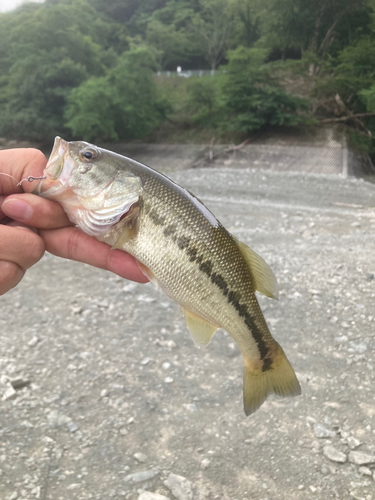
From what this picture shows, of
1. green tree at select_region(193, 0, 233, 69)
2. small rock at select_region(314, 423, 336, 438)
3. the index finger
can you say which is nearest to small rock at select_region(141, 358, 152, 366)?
small rock at select_region(314, 423, 336, 438)

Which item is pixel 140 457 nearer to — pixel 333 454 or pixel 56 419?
pixel 56 419

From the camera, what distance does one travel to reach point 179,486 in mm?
3287

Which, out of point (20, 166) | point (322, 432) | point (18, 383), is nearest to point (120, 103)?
point (18, 383)

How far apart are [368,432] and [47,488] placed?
Result: 3087 millimetres

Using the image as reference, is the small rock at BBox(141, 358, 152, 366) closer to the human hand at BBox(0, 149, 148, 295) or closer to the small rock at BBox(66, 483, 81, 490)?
the small rock at BBox(66, 483, 81, 490)

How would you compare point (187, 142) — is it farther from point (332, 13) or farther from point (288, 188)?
point (332, 13)

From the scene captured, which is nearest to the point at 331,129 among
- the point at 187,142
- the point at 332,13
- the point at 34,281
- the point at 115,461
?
the point at 187,142

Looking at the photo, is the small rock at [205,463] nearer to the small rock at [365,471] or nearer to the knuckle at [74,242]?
the small rock at [365,471]

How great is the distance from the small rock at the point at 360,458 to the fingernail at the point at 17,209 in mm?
3545

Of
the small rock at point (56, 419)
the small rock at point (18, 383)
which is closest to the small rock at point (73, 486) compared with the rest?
the small rock at point (56, 419)

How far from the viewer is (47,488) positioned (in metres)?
3.25

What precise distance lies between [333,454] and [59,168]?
352cm

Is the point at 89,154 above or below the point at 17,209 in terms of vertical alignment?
above

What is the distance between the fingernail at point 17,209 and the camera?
218 centimetres
